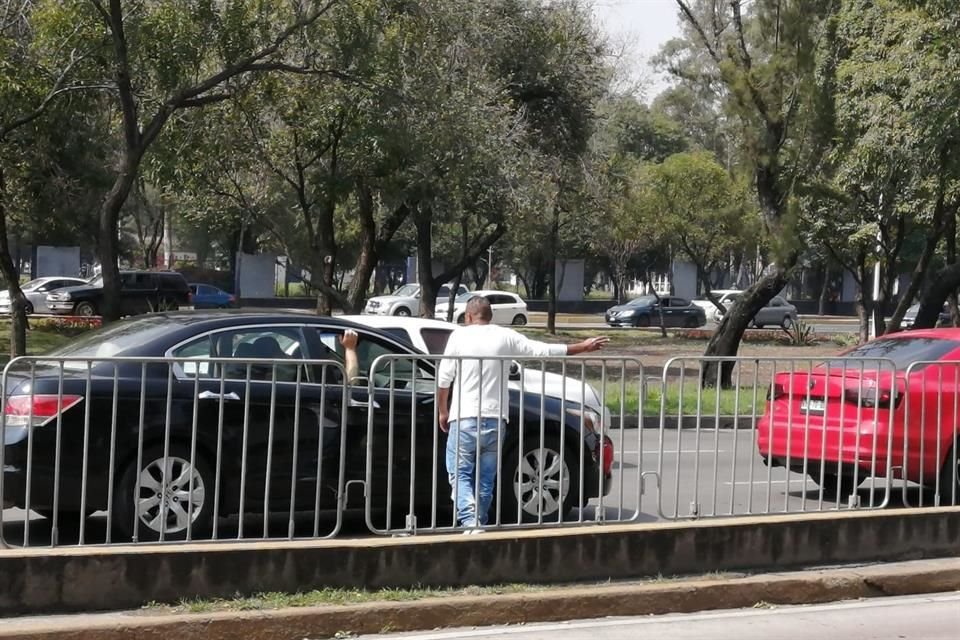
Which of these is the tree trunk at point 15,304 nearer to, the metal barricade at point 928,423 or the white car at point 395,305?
the metal barricade at point 928,423

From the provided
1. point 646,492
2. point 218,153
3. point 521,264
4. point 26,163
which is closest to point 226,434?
point 646,492

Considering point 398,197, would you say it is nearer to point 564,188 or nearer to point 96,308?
point 564,188

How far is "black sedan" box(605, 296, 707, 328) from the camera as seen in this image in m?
55.2

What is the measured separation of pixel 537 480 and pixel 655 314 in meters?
48.2

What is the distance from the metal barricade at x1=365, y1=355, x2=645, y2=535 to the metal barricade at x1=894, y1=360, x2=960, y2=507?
188cm

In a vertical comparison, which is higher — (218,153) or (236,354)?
(218,153)

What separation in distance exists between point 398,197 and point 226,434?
17261 millimetres

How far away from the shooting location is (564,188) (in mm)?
33438

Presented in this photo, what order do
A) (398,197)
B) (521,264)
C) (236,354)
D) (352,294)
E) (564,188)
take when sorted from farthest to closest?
(521,264) → (564,188) → (352,294) → (398,197) → (236,354)

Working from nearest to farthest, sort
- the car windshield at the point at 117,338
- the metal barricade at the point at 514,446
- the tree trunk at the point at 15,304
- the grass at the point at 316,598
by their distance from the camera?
the grass at the point at 316,598 < the metal barricade at the point at 514,446 < the car windshield at the point at 117,338 < the tree trunk at the point at 15,304

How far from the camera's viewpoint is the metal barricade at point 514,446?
802cm

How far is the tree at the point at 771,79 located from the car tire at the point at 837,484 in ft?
47.4

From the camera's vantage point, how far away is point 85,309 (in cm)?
4325

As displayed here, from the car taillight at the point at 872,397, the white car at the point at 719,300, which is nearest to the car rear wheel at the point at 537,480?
the car taillight at the point at 872,397
